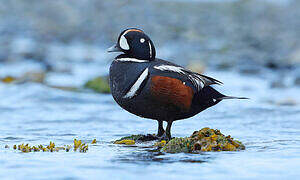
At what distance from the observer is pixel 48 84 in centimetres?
1551

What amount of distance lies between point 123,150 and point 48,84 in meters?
9.19

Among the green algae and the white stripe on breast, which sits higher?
the white stripe on breast

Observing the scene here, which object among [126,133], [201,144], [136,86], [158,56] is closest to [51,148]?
[136,86]

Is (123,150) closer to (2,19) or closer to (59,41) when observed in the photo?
(59,41)

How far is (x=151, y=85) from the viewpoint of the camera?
6.69 m

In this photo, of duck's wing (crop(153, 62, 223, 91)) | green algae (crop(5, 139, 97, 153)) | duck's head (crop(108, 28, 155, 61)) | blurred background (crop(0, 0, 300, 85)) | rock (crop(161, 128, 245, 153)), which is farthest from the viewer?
blurred background (crop(0, 0, 300, 85))

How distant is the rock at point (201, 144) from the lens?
21.4 feet

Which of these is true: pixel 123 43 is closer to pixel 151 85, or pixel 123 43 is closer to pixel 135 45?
pixel 135 45

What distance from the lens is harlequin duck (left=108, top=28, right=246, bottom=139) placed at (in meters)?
6.71

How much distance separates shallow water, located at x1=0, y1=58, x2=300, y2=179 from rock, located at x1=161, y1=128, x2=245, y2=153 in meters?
0.16

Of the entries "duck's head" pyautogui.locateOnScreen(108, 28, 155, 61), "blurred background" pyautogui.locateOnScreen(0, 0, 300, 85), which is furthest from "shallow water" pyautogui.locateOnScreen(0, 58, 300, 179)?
"blurred background" pyautogui.locateOnScreen(0, 0, 300, 85)

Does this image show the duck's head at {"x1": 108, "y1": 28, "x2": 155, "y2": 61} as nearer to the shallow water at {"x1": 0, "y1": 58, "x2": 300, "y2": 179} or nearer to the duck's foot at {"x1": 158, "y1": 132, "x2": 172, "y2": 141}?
the duck's foot at {"x1": 158, "y1": 132, "x2": 172, "y2": 141}

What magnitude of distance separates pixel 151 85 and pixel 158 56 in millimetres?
15381

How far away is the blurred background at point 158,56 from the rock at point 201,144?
0.88 feet
